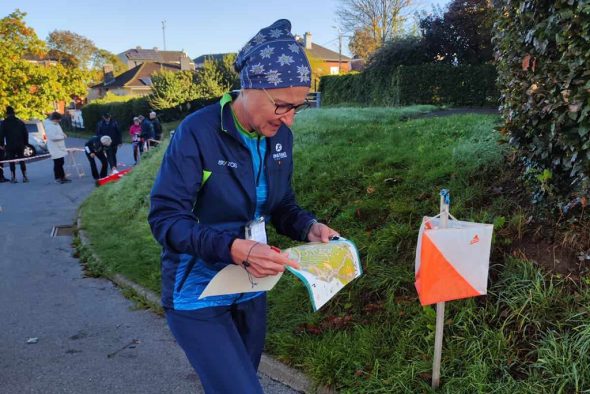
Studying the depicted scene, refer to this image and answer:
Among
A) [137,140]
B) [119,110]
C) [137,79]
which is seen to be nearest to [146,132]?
[137,140]

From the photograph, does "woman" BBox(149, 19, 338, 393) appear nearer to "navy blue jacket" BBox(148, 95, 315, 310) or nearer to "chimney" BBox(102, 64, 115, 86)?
"navy blue jacket" BBox(148, 95, 315, 310)

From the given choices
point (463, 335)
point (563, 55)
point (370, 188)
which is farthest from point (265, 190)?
point (370, 188)

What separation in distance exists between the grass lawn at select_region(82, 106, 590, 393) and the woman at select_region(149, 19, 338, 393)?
1.45 metres

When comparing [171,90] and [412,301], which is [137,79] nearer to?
[171,90]

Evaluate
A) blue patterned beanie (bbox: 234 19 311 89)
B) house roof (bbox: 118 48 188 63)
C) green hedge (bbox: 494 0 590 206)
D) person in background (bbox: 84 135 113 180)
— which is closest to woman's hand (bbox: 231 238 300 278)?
blue patterned beanie (bbox: 234 19 311 89)

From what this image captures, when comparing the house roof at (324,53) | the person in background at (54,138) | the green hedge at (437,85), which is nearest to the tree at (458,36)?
the green hedge at (437,85)

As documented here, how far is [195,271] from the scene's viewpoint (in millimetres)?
1989

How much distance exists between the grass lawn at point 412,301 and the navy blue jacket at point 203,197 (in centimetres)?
149

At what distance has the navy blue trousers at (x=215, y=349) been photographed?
75.0 inches

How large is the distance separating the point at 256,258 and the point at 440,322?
145 centimetres

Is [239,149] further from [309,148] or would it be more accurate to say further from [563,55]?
[309,148]

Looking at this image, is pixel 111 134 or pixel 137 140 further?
pixel 137 140

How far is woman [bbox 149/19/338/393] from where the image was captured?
5.77 ft

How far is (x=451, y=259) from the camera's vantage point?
2.53 metres
